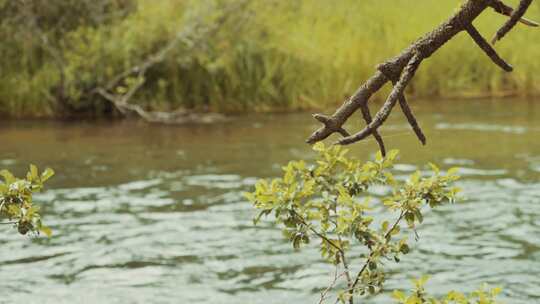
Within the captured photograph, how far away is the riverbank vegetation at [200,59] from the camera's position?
49.8 feet

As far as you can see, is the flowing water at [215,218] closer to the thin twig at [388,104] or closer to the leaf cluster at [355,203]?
the leaf cluster at [355,203]

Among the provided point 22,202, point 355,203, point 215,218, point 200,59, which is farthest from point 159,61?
point 355,203

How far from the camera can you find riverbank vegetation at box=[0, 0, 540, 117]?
597 inches

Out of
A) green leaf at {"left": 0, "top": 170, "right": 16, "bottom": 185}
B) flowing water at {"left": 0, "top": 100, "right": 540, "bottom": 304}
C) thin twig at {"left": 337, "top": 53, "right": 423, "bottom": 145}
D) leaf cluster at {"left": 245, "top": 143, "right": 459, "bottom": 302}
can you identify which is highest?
thin twig at {"left": 337, "top": 53, "right": 423, "bottom": 145}

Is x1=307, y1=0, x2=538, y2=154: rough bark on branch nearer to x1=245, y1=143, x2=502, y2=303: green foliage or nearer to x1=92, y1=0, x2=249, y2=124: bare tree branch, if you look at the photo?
x1=245, y1=143, x2=502, y2=303: green foliage

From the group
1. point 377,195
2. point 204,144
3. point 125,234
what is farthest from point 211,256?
point 204,144

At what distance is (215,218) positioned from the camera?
833 centimetres

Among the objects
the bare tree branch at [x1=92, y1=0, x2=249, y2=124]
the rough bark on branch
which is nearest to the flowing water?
the bare tree branch at [x1=92, y1=0, x2=249, y2=124]

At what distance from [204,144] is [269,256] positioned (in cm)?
552

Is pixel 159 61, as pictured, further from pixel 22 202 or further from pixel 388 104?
pixel 388 104

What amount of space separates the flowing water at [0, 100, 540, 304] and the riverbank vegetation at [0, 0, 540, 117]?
1.47 m

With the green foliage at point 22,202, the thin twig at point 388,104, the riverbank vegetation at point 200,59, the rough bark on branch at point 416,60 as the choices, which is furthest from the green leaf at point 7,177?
the riverbank vegetation at point 200,59

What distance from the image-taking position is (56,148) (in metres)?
12.2

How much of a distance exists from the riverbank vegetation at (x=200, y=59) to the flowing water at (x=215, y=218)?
4.81 feet
